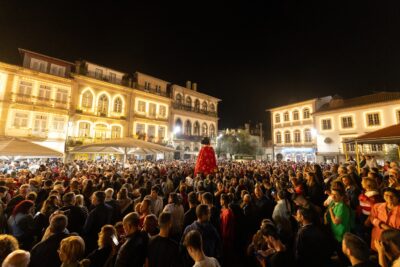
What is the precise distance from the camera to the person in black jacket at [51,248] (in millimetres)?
2750

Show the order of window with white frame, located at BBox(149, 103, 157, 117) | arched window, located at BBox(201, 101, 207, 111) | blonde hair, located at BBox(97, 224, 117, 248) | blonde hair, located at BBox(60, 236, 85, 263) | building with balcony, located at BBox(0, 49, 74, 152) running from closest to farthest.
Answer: blonde hair, located at BBox(60, 236, 85, 263) < blonde hair, located at BBox(97, 224, 117, 248) < building with balcony, located at BBox(0, 49, 74, 152) < window with white frame, located at BBox(149, 103, 157, 117) < arched window, located at BBox(201, 101, 207, 111)

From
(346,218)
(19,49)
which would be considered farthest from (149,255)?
(19,49)

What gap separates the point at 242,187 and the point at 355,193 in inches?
126

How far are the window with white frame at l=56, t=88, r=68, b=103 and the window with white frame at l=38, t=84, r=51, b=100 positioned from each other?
870 mm

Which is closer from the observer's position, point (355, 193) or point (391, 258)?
point (391, 258)

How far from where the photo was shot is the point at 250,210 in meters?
5.14

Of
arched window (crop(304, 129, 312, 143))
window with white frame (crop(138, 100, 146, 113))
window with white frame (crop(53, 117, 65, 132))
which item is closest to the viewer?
window with white frame (crop(53, 117, 65, 132))

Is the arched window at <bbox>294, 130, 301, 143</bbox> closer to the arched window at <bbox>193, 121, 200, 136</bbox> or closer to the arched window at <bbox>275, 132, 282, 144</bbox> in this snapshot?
the arched window at <bbox>275, 132, 282, 144</bbox>

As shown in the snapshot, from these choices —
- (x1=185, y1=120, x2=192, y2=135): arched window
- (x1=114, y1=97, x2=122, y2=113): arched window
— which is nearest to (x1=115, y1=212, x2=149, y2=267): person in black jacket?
(x1=114, y1=97, x2=122, y2=113): arched window

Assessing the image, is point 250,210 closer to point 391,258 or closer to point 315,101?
point 391,258

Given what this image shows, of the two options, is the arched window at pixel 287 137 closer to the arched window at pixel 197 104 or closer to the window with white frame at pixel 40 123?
the arched window at pixel 197 104

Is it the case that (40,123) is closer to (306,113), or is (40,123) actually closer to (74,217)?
(74,217)

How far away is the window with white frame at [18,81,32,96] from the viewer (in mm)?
21609

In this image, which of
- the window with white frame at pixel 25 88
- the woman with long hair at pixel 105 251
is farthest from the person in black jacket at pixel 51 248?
the window with white frame at pixel 25 88
